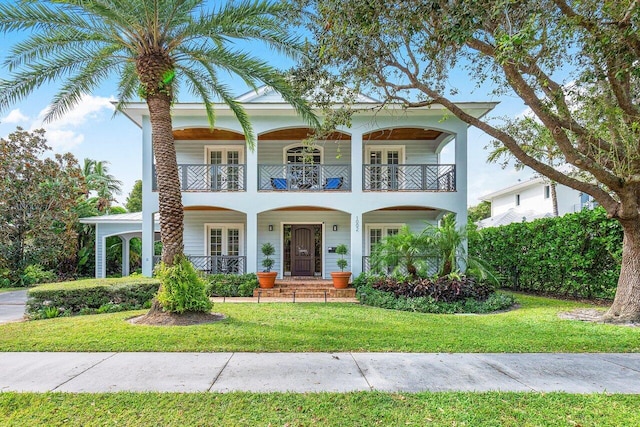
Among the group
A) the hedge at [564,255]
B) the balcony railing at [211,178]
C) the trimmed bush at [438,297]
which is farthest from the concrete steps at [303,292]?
the hedge at [564,255]

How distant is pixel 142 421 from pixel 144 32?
778 centimetres

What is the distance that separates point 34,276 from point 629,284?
21367mm

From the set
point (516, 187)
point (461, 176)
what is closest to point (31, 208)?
point (461, 176)

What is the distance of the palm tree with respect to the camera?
7.83 metres

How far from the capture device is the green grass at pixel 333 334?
20.1 feet

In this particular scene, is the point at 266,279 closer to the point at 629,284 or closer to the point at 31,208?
the point at 629,284

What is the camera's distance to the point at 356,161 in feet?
44.4

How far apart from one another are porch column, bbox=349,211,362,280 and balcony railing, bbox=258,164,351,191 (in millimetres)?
1278

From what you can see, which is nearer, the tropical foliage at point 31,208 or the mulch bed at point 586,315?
the mulch bed at point 586,315

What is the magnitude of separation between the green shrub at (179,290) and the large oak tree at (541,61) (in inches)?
217

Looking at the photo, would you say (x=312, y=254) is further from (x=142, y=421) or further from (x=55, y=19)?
(x=142, y=421)

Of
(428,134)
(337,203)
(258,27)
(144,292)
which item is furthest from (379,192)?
(144,292)

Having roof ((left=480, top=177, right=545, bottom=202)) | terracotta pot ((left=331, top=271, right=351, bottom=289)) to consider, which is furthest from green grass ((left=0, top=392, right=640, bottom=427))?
roof ((left=480, top=177, right=545, bottom=202))

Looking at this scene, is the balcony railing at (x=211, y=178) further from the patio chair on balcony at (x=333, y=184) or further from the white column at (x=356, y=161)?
the white column at (x=356, y=161)
